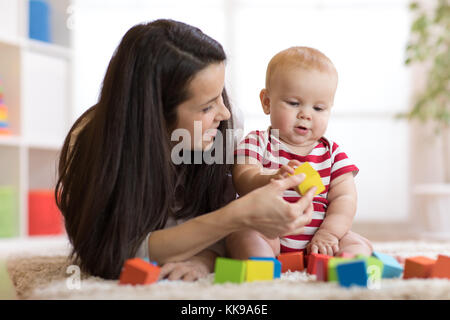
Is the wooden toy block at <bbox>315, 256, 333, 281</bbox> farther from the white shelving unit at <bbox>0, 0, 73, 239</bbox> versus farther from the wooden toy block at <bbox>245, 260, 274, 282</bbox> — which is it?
the white shelving unit at <bbox>0, 0, 73, 239</bbox>

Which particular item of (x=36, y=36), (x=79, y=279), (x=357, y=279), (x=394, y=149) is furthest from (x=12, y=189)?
(x=394, y=149)

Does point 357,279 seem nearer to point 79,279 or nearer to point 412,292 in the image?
point 412,292

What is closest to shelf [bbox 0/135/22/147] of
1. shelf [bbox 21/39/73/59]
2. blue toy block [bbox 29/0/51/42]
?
shelf [bbox 21/39/73/59]

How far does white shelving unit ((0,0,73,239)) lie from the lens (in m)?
2.51

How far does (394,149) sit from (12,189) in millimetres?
2311

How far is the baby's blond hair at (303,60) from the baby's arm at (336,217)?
25cm

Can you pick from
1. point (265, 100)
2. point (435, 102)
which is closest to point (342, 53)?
point (435, 102)

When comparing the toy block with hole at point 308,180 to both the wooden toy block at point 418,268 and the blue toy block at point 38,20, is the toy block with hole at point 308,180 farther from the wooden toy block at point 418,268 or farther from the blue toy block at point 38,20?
the blue toy block at point 38,20

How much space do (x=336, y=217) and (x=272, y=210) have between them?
0.99ft

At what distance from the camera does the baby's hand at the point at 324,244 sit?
3.60 ft

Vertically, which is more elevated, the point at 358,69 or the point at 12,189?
the point at 358,69

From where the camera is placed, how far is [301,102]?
1.18m

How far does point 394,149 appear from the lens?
3.52m

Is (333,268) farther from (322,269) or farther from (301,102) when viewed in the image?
(301,102)
